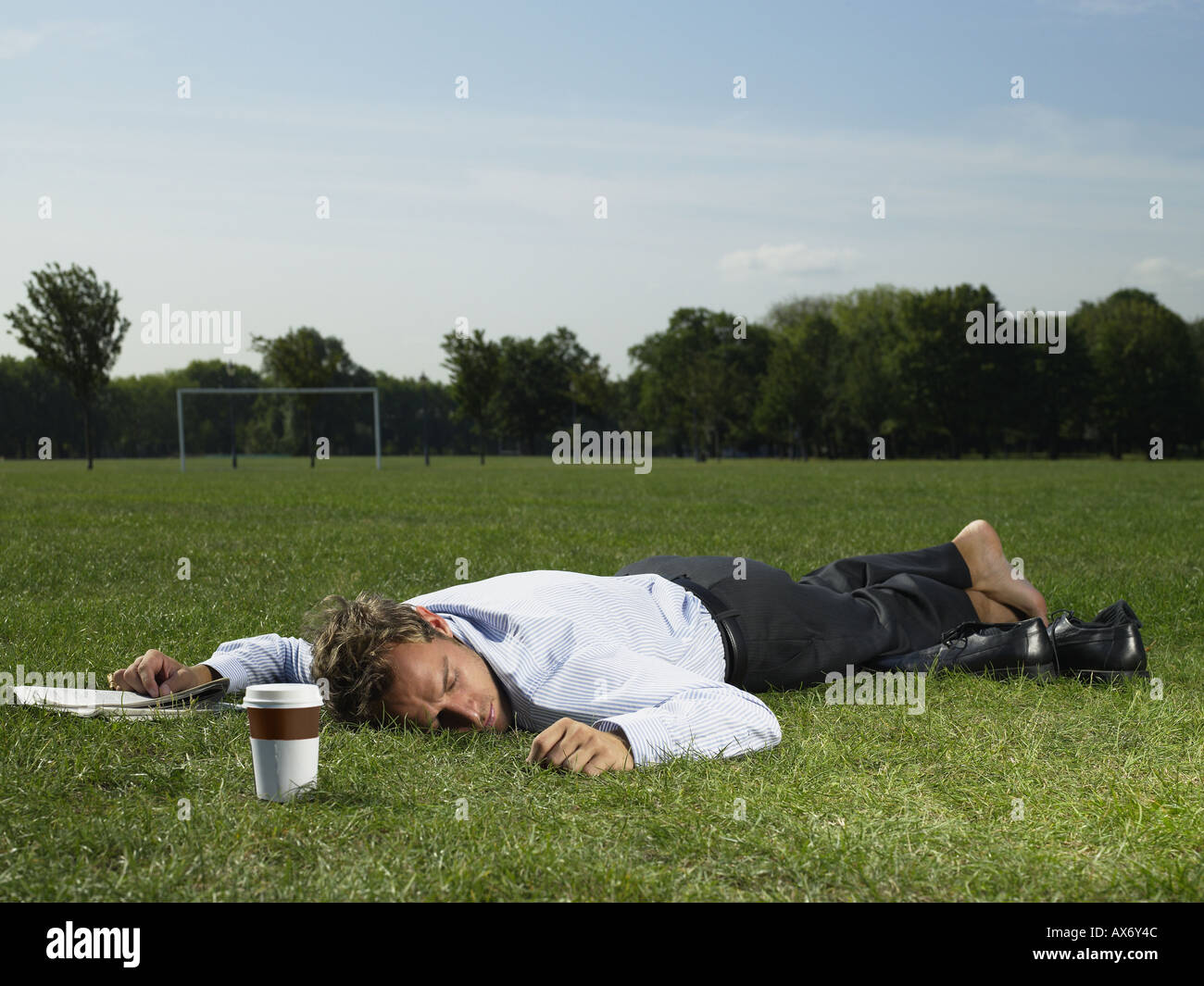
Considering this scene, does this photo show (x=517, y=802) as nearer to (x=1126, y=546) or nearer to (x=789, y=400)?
(x=1126, y=546)

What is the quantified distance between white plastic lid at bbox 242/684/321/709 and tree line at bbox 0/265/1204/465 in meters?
46.1

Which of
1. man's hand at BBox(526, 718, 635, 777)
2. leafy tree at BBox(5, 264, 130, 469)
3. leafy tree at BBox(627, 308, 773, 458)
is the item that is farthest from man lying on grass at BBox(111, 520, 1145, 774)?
leafy tree at BBox(627, 308, 773, 458)

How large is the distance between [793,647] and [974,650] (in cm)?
96

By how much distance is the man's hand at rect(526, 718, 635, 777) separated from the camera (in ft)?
10.2

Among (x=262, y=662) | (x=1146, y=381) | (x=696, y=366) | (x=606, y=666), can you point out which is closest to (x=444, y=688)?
(x=606, y=666)

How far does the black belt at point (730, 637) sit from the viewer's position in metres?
4.10

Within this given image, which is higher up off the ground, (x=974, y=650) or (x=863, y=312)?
(x=863, y=312)

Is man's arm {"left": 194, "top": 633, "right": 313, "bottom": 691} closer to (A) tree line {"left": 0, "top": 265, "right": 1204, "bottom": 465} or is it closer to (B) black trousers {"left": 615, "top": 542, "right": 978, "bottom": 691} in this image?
(B) black trousers {"left": 615, "top": 542, "right": 978, "bottom": 691}

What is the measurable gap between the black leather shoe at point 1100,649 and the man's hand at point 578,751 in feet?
8.15

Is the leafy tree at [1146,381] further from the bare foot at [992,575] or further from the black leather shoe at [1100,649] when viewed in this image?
the black leather shoe at [1100,649]

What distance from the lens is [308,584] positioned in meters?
7.57

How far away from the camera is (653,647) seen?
3721 mm
